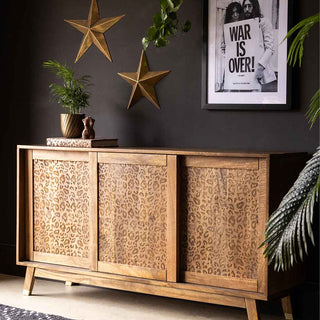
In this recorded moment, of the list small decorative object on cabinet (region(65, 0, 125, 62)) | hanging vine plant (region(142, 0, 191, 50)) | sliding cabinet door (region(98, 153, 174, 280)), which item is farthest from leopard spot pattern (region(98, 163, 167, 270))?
small decorative object on cabinet (region(65, 0, 125, 62))

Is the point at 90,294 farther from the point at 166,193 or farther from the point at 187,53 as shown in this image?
the point at 187,53

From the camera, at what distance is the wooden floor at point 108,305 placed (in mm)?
3541

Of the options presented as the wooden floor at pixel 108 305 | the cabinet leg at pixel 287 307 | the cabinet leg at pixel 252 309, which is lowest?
the wooden floor at pixel 108 305

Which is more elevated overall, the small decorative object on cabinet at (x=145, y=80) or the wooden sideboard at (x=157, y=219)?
the small decorative object on cabinet at (x=145, y=80)

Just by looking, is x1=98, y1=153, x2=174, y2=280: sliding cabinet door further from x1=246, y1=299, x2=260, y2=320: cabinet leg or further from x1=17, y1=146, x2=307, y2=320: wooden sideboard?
x1=246, y1=299, x2=260, y2=320: cabinet leg

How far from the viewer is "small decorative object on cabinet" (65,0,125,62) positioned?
4.04 meters

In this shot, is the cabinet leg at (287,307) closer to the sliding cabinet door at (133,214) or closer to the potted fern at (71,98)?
the sliding cabinet door at (133,214)

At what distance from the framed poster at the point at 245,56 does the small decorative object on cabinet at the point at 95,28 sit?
704 mm

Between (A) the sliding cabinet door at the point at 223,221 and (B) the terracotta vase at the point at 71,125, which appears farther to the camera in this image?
(B) the terracotta vase at the point at 71,125

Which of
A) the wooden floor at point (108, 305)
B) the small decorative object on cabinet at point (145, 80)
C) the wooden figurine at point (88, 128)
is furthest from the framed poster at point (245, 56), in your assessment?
the wooden floor at point (108, 305)

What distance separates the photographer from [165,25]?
146 inches

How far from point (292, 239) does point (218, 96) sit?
5.00 ft

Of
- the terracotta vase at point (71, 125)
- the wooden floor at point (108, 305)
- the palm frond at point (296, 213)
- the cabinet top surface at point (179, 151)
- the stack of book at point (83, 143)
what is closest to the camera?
the palm frond at point (296, 213)

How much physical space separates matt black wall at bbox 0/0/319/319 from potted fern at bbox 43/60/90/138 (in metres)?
0.10
